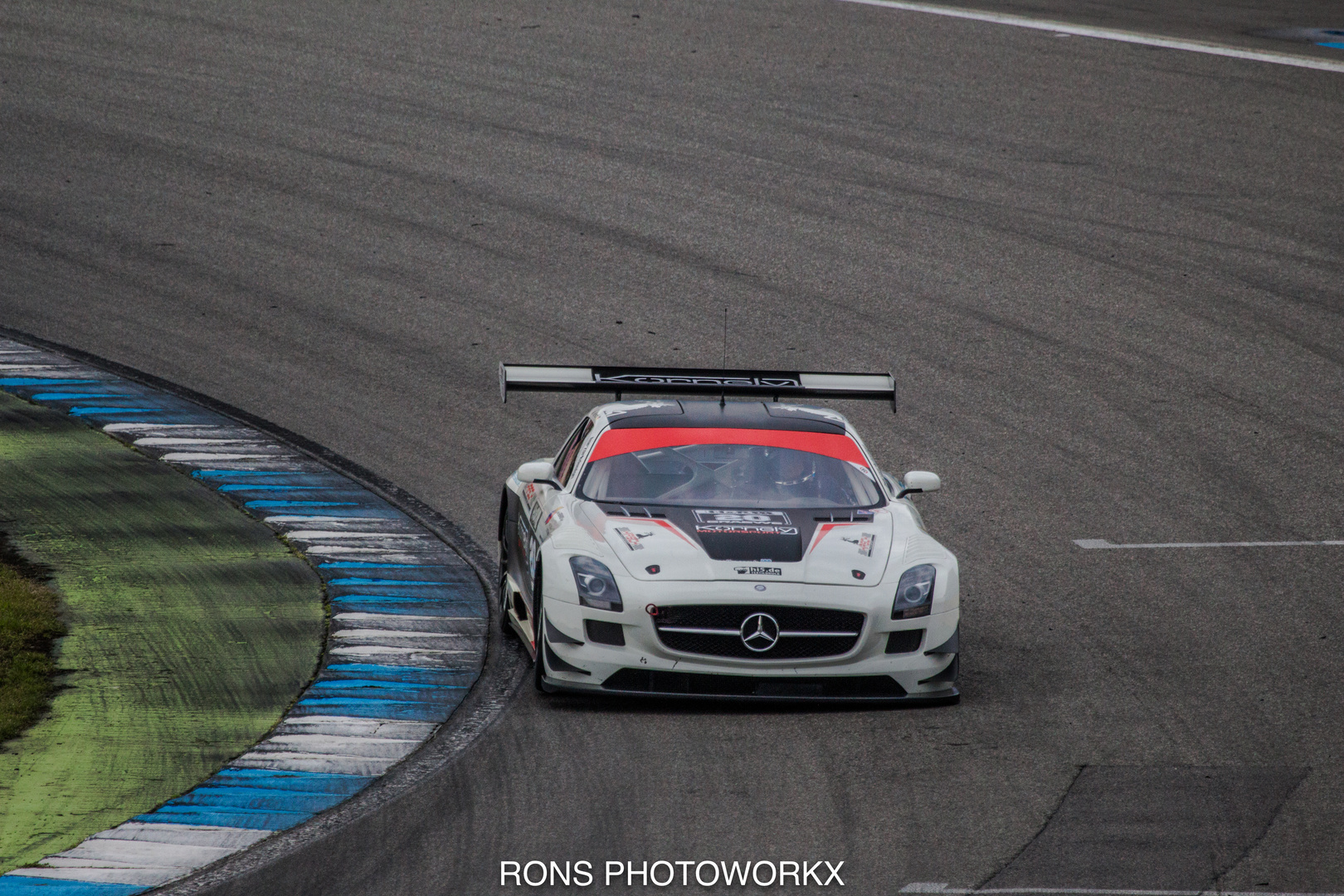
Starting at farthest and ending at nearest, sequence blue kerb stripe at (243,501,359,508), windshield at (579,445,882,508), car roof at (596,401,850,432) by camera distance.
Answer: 1. blue kerb stripe at (243,501,359,508)
2. car roof at (596,401,850,432)
3. windshield at (579,445,882,508)

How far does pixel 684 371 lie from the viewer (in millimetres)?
9875

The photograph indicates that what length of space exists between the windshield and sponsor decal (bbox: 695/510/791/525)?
0.13 meters

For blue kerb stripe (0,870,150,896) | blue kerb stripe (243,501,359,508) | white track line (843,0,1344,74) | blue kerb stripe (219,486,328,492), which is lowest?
blue kerb stripe (219,486,328,492)

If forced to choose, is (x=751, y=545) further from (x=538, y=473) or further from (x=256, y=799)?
(x=256, y=799)

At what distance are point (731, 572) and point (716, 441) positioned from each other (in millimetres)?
1452

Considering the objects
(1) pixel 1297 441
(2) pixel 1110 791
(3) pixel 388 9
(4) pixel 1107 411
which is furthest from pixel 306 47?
(2) pixel 1110 791

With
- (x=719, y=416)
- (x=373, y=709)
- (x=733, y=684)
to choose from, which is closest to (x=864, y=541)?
(x=733, y=684)

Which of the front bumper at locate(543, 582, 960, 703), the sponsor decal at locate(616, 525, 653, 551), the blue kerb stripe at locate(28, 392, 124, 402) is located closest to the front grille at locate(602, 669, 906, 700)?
the front bumper at locate(543, 582, 960, 703)

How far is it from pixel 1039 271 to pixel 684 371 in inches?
349

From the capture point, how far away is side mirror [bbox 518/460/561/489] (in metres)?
9.26

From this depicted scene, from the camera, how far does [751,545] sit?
330 inches

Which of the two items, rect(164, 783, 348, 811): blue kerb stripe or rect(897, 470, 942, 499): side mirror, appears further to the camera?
rect(897, 470, 942, 499): side mirror

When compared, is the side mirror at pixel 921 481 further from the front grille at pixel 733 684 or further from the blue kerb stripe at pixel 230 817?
the blue kerb stripe at pixel 230 817

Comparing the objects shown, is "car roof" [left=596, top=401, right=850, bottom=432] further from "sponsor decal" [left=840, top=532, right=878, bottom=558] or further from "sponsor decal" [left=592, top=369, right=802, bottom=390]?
"sponsor decal" [left=840, top=532, right=878, bottom=558]
